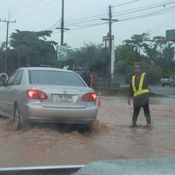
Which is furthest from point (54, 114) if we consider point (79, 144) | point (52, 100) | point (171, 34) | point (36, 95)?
point (171, 34)

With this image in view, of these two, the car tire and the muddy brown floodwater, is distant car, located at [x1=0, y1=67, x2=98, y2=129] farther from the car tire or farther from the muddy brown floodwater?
the muddy brown floodwater

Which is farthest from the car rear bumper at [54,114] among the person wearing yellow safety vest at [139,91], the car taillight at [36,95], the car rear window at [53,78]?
the person wearing yellow safety vest at [139,91]

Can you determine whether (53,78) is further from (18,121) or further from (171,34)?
(171,34)

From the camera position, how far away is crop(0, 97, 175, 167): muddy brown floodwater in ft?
28.2

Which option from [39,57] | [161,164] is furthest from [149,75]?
[39,57]

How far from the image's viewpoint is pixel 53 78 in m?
11.9

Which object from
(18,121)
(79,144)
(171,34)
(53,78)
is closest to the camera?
(79,144)

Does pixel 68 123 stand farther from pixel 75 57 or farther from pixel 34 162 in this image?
pixel 75 57

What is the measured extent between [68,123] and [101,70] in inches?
2136

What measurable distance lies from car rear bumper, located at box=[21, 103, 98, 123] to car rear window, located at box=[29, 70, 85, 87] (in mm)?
773

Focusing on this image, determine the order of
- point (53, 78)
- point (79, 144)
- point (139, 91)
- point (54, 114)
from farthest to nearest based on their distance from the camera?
1. point (139, 91)
2. point (53, 78)
3. point (54, 114)
4. point (79, 144)

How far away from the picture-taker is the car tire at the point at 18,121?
37.6ft

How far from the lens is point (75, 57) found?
7038cm

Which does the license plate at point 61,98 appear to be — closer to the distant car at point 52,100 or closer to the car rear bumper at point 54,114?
the distant car at point 52,100
